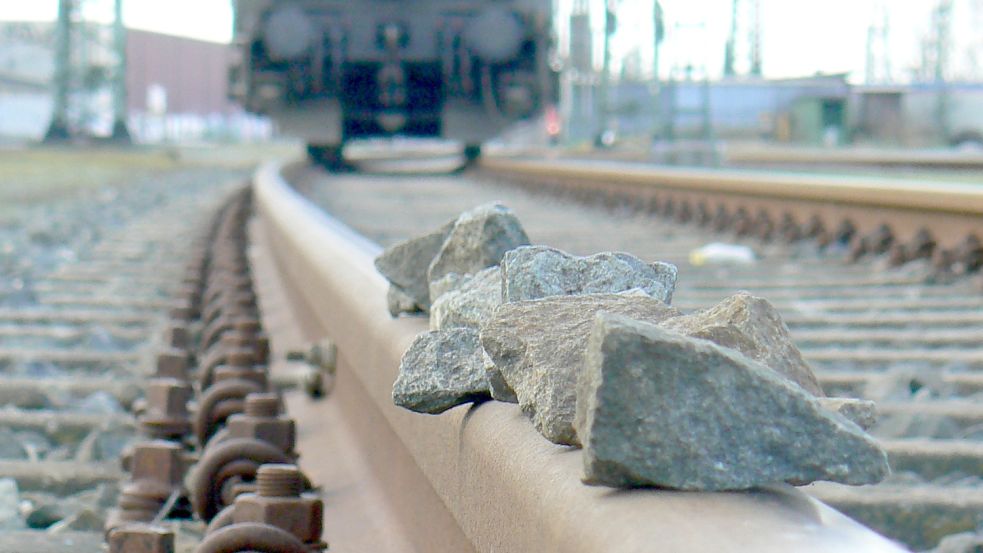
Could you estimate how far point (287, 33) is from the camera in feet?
38.8

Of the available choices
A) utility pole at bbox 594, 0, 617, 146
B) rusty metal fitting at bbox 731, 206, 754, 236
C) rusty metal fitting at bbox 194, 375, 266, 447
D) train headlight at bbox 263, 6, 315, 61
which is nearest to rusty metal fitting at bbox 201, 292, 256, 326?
rusty metal fitting at bbox 194, 375, 266, 447

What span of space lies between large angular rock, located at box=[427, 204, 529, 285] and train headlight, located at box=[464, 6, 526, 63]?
1045 centimetres

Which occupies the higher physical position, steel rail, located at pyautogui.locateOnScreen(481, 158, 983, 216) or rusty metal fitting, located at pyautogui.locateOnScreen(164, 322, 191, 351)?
steel rail, located at pyautogui.locateOnScreen(481, 158, 983, 216)

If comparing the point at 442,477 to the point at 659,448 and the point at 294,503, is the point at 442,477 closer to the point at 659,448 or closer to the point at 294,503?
the point at 294,503

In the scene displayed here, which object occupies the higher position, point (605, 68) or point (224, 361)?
point (605, 68)

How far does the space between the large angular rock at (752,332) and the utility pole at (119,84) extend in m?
25.2

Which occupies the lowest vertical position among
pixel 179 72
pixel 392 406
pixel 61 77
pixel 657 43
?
pixel 392 406

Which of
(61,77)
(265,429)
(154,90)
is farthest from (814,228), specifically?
(154,90)

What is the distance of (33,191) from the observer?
12133 millimetres

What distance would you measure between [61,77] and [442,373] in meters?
25.5

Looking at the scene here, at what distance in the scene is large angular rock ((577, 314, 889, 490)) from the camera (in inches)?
34.2

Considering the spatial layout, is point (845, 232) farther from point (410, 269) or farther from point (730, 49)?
point (730, 49)

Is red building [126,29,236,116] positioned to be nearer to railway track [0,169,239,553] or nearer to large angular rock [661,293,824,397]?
railway track [0,169,239,553]

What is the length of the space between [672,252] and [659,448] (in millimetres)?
5078
